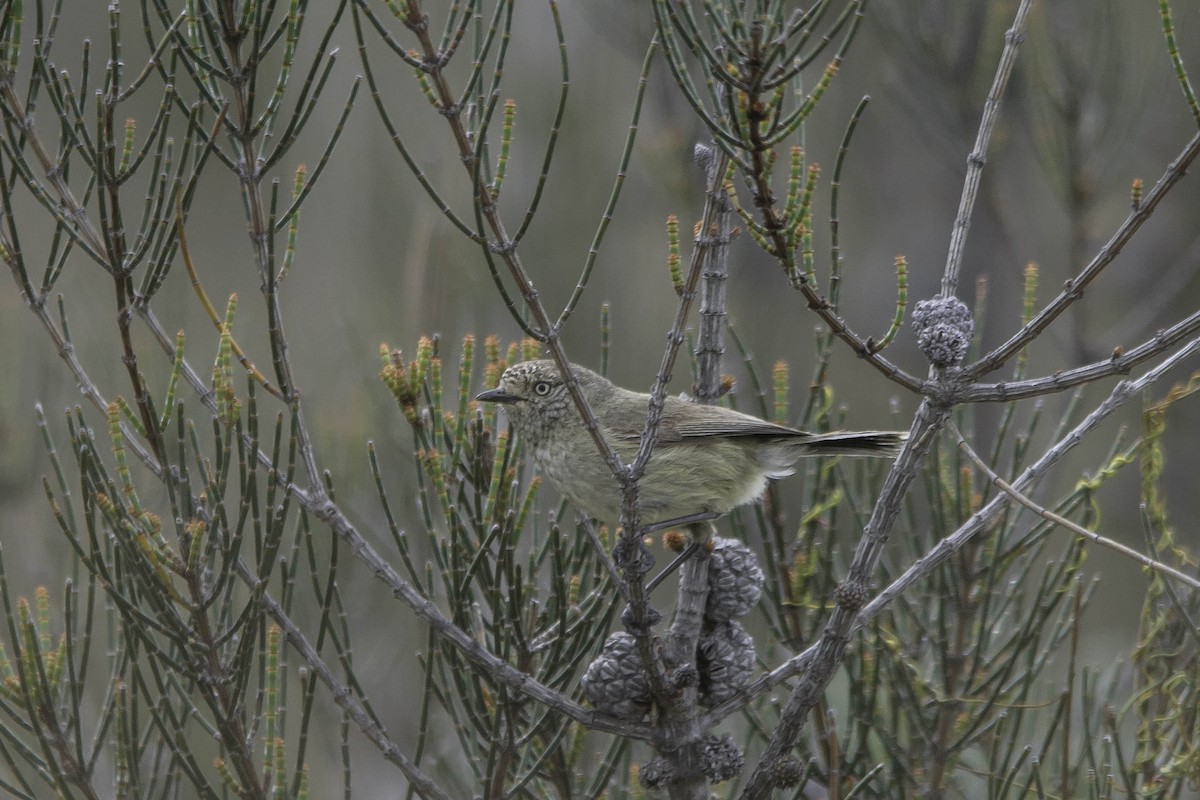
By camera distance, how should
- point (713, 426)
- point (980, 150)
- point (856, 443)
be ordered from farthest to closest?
point (713, 426), point (856, 443), point (980, 150)

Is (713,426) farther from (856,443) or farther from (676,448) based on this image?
(856,443)

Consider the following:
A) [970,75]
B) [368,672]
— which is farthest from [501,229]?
[970,75]

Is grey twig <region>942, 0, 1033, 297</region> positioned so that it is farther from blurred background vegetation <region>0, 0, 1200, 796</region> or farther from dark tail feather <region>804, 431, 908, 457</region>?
blurred background vegetation <region>0, 0, 1200, 796</region>

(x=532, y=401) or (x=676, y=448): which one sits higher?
(x=532, y=401)

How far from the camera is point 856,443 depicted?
3629 mm

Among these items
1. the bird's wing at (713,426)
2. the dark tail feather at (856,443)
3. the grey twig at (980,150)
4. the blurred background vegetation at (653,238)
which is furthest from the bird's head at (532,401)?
the grey twig at (980,150)

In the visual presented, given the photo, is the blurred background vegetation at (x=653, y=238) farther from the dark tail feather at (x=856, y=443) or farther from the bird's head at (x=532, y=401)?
the dark tail feather at (x=856, y=443)

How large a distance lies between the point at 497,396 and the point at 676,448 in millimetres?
571

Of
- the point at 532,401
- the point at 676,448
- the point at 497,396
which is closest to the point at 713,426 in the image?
the point at 676,448

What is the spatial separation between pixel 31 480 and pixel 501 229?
156 inches

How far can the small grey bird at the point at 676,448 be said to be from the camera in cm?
356

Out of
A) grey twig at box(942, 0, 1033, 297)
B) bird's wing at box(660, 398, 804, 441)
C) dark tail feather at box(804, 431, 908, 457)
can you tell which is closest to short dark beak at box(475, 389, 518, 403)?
bird's wing at box(660, 398, 804, 441)

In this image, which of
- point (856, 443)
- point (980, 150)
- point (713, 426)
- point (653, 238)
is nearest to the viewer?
point (980, 150)

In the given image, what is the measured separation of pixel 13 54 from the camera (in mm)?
2771
